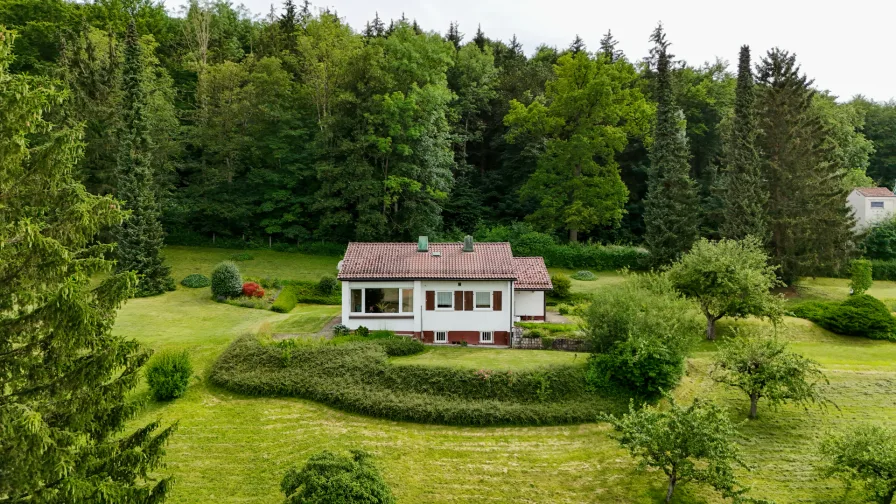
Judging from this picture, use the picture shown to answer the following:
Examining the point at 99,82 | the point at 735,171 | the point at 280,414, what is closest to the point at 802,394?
the point at 280,414

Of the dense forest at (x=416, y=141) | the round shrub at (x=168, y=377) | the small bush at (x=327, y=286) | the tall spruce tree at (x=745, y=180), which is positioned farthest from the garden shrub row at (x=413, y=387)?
the tall spruce tree at (x=745, y=180)

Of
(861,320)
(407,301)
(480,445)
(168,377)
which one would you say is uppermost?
(407,301)

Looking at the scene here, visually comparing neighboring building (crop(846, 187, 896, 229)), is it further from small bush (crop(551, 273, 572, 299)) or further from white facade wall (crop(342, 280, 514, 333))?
white facade wall (crop(342, 280, 514, 333))

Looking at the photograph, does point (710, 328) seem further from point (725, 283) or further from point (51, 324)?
point (51, 324)

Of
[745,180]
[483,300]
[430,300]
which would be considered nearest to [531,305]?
[483,300]

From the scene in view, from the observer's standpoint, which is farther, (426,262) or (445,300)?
(426,262)

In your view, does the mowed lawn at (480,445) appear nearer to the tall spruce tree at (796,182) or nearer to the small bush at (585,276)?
the tall spruce tree at (796,182)
